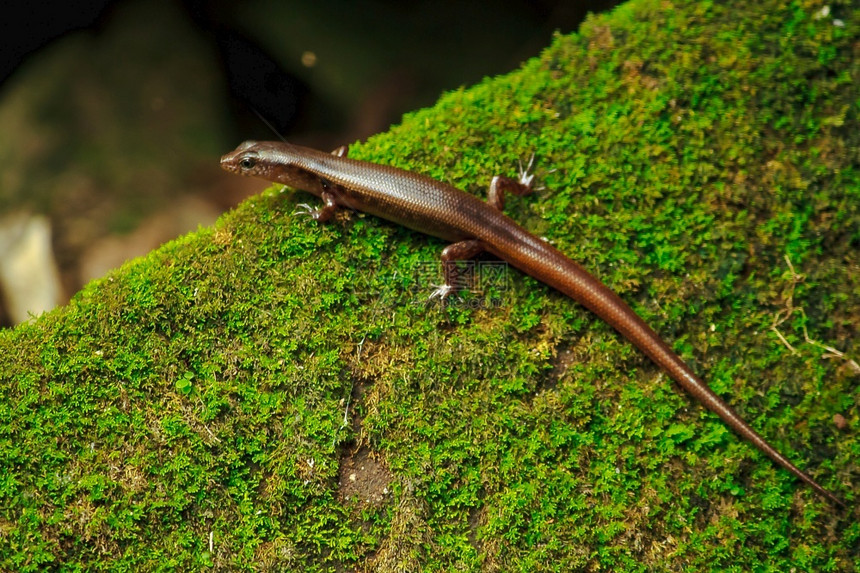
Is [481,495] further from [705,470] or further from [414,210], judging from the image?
[414,210]

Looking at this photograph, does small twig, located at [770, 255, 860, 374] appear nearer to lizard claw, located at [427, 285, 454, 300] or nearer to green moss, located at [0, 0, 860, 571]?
green moss, located at [0, 0, 860, 571]

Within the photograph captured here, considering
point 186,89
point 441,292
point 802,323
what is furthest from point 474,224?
point 186,89

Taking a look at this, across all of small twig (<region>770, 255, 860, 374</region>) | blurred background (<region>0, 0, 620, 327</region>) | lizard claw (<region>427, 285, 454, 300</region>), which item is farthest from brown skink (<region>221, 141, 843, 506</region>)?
blurred background (<region>0, 0, 620, 327</region>)

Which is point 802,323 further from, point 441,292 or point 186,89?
point 186,89

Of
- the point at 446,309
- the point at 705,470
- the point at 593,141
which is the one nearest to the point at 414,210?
the point at 446,309

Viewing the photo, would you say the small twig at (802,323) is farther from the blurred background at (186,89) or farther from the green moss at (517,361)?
the blurred background at (186,89)
